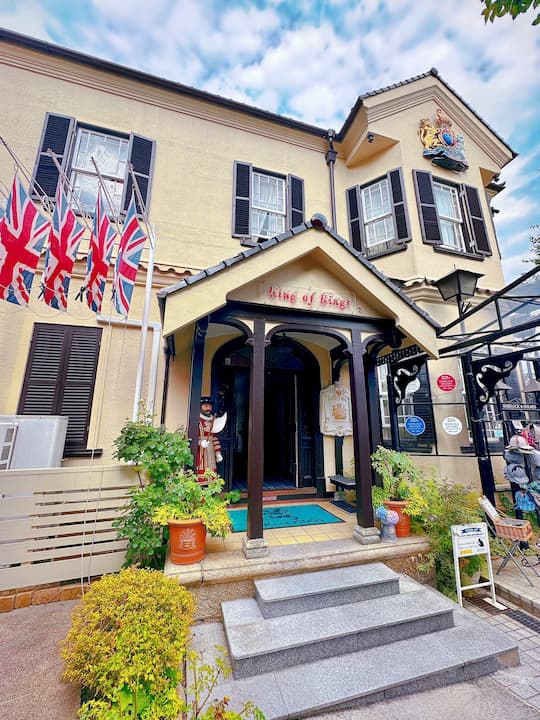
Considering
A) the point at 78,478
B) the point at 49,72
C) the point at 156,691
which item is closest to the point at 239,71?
the point at 49,72

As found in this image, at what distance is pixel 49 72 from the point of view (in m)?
6.20

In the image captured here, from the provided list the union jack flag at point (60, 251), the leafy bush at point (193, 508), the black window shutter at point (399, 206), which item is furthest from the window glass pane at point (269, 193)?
the leafy bush at point (193, 508)

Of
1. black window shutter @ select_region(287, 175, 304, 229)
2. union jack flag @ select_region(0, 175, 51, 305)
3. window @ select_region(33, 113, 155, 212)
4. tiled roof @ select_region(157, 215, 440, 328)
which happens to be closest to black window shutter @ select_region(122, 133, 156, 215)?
window @ select_region(33, 113, 155, 212)

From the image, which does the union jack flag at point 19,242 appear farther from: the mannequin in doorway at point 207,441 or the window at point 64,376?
the mannequin in doorway at point 207,441

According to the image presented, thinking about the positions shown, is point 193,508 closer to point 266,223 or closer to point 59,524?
point 59,524

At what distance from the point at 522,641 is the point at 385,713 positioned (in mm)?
2018

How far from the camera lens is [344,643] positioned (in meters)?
2.62

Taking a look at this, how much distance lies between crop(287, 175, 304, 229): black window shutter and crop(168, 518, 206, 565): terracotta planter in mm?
6799

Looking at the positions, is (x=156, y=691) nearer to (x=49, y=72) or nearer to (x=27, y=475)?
(x=27, y=475)

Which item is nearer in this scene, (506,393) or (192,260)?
(192,260)

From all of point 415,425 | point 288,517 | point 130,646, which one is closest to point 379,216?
point 415,425

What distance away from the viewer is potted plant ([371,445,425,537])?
410cm

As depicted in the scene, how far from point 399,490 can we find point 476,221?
24.4ft

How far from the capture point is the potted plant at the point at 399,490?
13.4ft
